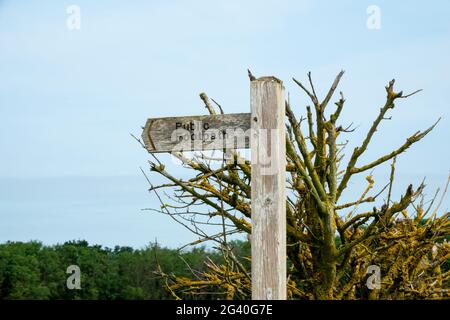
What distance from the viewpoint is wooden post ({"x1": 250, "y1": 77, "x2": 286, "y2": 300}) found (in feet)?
13.9

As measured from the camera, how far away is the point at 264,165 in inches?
168

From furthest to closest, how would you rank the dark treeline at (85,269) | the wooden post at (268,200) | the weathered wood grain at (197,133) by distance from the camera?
the dark treeline at (85,269) < the weathered wood grain at (197,133) < the wooden post at (268,200)

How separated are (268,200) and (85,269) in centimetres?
1364

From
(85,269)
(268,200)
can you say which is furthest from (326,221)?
(85,269)

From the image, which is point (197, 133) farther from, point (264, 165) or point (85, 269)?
point (85, 269)

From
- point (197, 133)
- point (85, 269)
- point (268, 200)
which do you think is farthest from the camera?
point (85, 269)

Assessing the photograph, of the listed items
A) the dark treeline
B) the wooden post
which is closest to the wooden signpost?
the wooden post

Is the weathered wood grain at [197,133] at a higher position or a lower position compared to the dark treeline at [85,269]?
higher

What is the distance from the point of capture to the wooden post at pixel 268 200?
4.23m

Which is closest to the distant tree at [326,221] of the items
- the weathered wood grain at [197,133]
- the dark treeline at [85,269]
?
the weathered wood grain at [197,133]

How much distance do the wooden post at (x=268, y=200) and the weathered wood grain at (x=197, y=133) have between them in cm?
12

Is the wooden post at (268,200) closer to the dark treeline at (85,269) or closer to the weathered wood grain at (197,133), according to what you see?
the weathered wood grain at (197,133)

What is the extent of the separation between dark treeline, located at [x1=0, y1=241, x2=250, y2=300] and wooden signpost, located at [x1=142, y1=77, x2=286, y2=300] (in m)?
11.8

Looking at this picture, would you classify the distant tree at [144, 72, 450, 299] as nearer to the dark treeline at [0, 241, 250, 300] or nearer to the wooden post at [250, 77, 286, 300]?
the wooden post at [250, 77, 286, 300]
